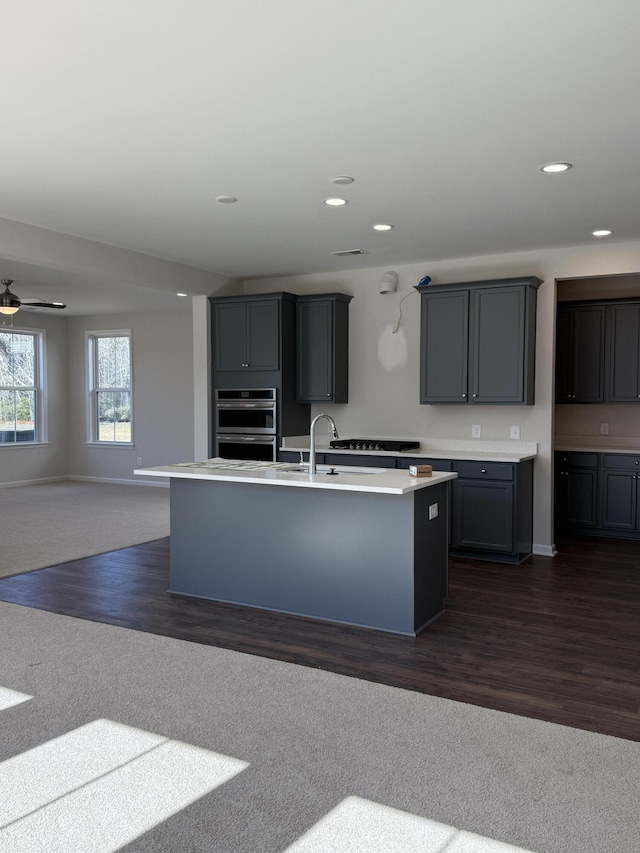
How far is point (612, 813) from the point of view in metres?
2.27

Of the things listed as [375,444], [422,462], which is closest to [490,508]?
[422,462]

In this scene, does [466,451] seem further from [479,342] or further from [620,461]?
[620,461]

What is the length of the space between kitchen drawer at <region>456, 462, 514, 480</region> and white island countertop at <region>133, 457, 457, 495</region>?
141 cm

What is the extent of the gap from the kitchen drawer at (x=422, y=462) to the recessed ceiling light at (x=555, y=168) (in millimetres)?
2610

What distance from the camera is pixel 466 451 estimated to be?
641 centimetres

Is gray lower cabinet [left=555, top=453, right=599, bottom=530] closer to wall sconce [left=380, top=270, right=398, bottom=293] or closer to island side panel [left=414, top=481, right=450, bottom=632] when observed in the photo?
wall sconce [left=380, top=270, right=398, bottom=293]

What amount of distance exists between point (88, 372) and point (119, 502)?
10.2ft

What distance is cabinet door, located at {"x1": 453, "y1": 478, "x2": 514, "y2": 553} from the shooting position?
566 centimetres

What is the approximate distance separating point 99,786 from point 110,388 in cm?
912

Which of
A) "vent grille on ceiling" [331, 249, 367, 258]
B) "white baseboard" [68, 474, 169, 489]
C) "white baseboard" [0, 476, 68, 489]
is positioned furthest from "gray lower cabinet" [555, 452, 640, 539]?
"white baseboard" [0, 476, 68, 489]

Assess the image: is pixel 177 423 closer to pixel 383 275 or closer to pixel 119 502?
pixel 119 502

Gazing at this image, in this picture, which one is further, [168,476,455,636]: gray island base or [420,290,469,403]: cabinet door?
[420,290,469,403]: cabinet door

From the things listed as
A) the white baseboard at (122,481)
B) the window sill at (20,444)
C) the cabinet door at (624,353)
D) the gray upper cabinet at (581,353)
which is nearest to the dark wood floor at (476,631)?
the cabinet door at (624,353)

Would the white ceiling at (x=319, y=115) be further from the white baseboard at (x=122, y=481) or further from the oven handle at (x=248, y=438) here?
the white baseboard at (x=122, y=481)
